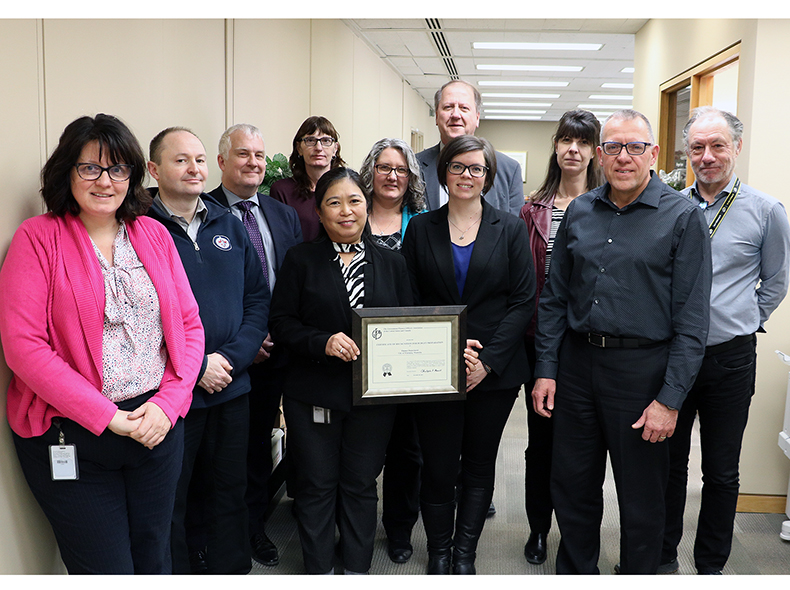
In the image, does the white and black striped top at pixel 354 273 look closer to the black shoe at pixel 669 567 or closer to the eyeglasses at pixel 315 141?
the eyeglasses at pixel 315 141

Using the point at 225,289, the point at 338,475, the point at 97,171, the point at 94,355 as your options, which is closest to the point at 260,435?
the point at 338,475

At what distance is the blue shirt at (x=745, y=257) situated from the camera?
2.44m

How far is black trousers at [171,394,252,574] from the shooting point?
2.23 meters

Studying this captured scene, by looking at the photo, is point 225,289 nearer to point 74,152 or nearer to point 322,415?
point 322,415

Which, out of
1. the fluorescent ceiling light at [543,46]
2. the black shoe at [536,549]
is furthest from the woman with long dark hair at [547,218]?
the fluorescent ceiling light at [543,46]

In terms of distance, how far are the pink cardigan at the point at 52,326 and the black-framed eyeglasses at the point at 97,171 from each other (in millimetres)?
130

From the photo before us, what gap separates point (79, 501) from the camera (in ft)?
5.77

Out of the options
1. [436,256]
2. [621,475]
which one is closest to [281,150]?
[436,256]

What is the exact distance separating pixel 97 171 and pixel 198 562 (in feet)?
5.17

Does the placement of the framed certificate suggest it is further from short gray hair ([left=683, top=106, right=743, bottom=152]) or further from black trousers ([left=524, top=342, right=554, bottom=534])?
short gray hair ([left=683, top=106, right=743, bottom=152])

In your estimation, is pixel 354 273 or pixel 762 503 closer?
pixel 354 273

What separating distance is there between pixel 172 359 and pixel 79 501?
1.43 ft

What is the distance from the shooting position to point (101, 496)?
69.9 inches

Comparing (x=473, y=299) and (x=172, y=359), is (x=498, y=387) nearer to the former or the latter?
(x=473, y=299)
